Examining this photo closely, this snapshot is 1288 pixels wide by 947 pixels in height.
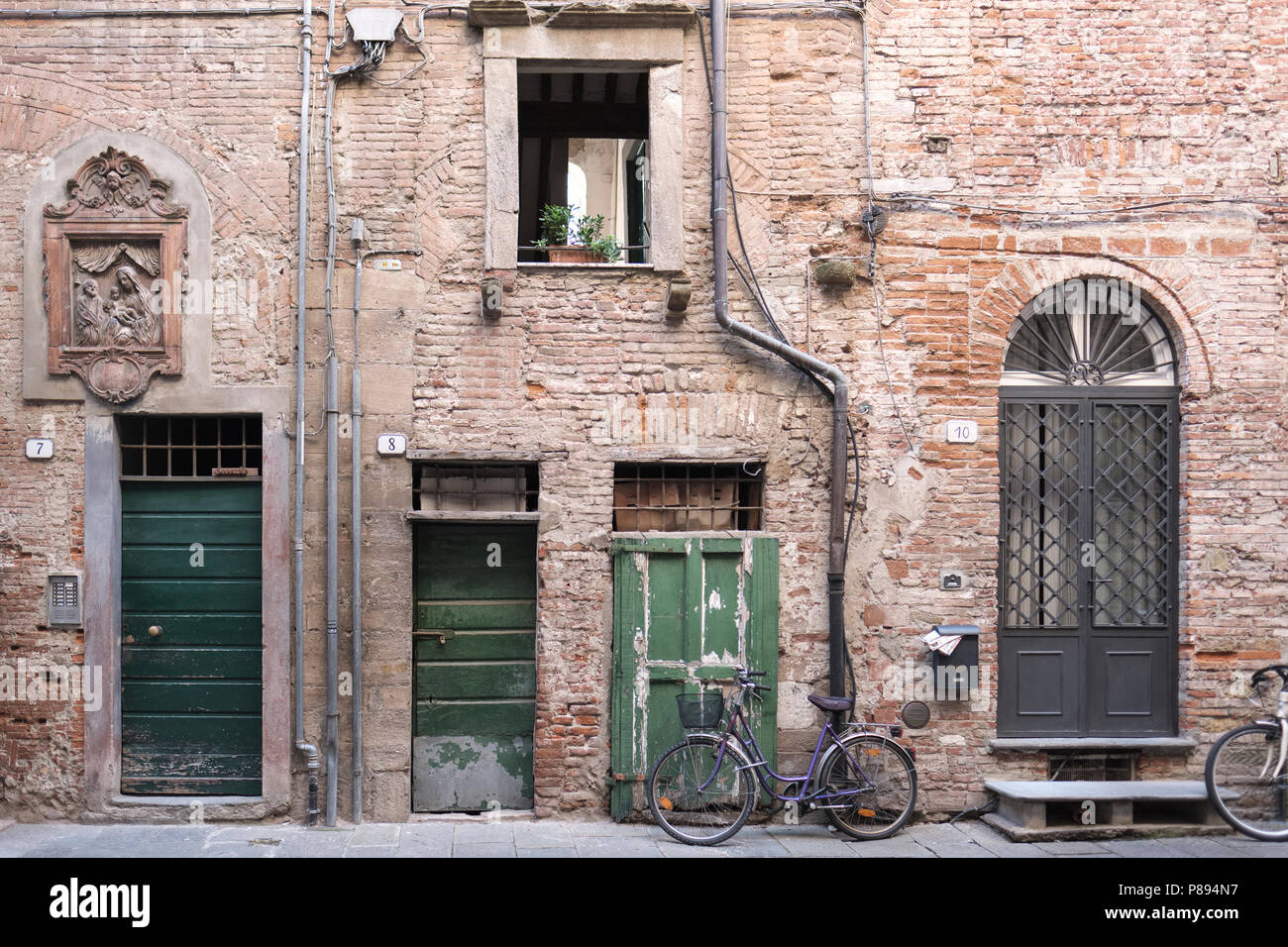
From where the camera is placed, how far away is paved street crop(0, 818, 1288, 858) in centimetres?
632

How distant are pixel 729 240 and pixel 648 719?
347 cm

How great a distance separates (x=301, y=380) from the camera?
694 centimetres

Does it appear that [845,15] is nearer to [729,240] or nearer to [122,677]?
[729,240]

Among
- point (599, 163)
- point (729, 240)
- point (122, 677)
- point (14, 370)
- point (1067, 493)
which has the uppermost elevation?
point (599, 163)

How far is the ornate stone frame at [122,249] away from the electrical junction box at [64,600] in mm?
1287

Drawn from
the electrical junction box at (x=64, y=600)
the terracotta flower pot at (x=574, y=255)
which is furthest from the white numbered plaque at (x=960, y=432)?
the electrical junction box at (x=64, y=600)

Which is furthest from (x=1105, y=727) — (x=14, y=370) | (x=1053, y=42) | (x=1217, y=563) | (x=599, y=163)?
(x=14, y=370)

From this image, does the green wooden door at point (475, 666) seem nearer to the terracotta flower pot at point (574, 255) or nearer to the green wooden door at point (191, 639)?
the green wooden door at point (191, 639)

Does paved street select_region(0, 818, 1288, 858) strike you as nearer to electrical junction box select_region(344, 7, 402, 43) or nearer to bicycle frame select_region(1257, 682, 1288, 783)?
bicycle frame select_region(1257, 682, 1288, 783)

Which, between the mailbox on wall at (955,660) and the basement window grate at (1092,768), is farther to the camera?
the basement window grate at (1092,768)

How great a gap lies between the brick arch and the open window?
8.71 feet

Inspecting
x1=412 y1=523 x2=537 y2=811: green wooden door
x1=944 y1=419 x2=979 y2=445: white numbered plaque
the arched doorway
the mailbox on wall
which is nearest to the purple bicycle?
the mailbox on wall

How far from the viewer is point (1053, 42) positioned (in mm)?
7207

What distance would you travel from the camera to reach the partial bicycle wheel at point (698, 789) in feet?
21.6
